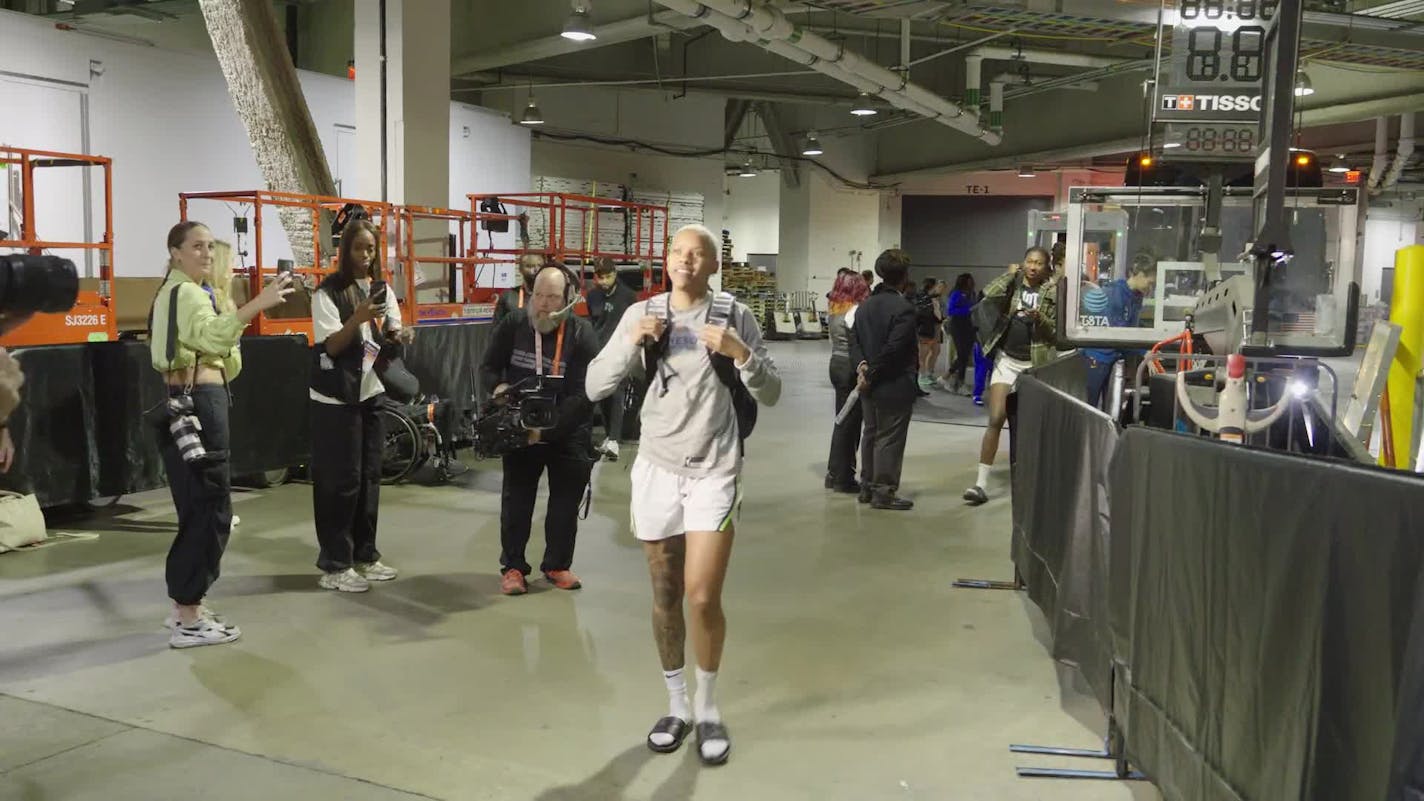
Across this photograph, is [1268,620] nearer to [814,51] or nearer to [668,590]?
[668,590]

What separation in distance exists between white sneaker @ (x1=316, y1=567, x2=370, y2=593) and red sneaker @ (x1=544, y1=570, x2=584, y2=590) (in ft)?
2.94

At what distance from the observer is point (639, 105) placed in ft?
77.1

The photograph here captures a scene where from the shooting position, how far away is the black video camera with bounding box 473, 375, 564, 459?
5414 millimetres

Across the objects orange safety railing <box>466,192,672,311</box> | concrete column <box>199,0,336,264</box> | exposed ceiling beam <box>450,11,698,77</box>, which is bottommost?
orange safety railing <box>466,192,672,311</box>

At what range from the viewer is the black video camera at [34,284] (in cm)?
258

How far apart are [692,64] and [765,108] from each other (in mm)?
4368

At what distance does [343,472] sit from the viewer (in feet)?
18.1

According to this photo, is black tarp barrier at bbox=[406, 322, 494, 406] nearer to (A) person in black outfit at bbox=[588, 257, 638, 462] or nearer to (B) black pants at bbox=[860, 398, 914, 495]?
(A) person in black outfit at bbox=[588, 257, 638, 462]

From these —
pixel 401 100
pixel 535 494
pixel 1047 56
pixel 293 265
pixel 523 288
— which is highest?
pixel 1047 56

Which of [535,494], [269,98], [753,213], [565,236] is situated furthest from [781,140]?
[535,494]

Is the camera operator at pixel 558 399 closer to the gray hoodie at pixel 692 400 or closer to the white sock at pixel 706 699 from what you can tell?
the gray hoodie at pixel 692 400

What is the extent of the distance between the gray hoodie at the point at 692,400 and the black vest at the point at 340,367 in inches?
81.9

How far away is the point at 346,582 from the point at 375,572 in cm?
26

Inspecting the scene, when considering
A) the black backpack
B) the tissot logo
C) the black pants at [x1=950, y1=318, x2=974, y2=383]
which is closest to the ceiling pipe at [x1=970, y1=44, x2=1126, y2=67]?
the black pants at [x1=950, y1=318, x2=974, y2=383]
